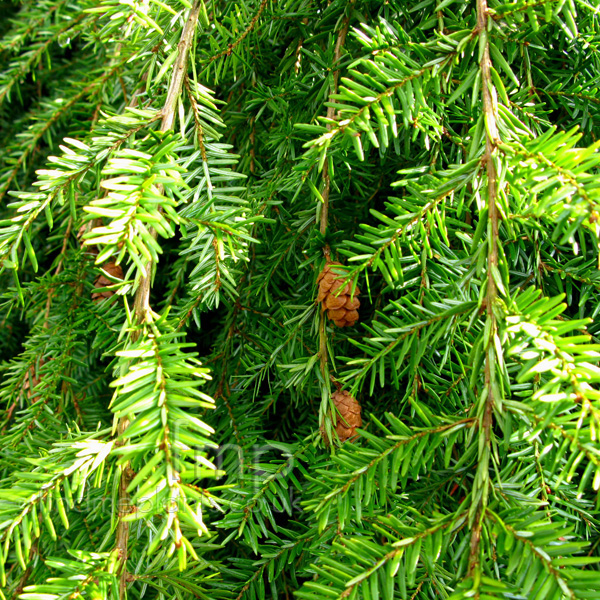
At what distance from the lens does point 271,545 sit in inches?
19.6

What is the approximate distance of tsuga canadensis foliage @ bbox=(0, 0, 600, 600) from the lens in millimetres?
326

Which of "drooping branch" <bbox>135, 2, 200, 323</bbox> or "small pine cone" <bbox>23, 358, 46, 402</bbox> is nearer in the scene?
"drooping branch" <bbox>135, 2, 200, 323</bbox>

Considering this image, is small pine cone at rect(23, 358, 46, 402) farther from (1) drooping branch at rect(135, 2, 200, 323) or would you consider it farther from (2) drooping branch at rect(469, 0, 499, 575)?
(2) drooping branch at rect(469, 0, 499, 575)

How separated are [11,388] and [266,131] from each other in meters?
0.47

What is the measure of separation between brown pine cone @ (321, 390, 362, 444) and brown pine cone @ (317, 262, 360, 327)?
0.22 feet

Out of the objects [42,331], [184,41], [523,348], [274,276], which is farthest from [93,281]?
[523,348]

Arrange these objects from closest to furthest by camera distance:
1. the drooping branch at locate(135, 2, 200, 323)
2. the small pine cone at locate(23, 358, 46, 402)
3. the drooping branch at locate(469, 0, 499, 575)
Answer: the drooping branch at locate(469, 0, 499, 575), the drooping branch at locate(135, 2, 200, 323), the small pine cone at locate(23, 358, 46, 402)

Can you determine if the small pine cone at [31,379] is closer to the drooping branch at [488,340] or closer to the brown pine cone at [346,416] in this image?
the brown pine cone at [346,416]

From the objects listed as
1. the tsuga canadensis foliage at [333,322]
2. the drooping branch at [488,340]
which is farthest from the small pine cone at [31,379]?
the drooping branch at [488,340]

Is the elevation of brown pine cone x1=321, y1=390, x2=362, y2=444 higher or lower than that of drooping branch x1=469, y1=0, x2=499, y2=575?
lower

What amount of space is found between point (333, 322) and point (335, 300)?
0.16 ft

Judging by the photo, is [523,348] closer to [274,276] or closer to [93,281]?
[274,276]

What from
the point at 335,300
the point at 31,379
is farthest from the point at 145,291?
the point at 31,379

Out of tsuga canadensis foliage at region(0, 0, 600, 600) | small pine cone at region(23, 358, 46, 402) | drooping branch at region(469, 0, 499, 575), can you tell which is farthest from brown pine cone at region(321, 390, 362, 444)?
small pine cone at region(23, 358, 46, 402)
